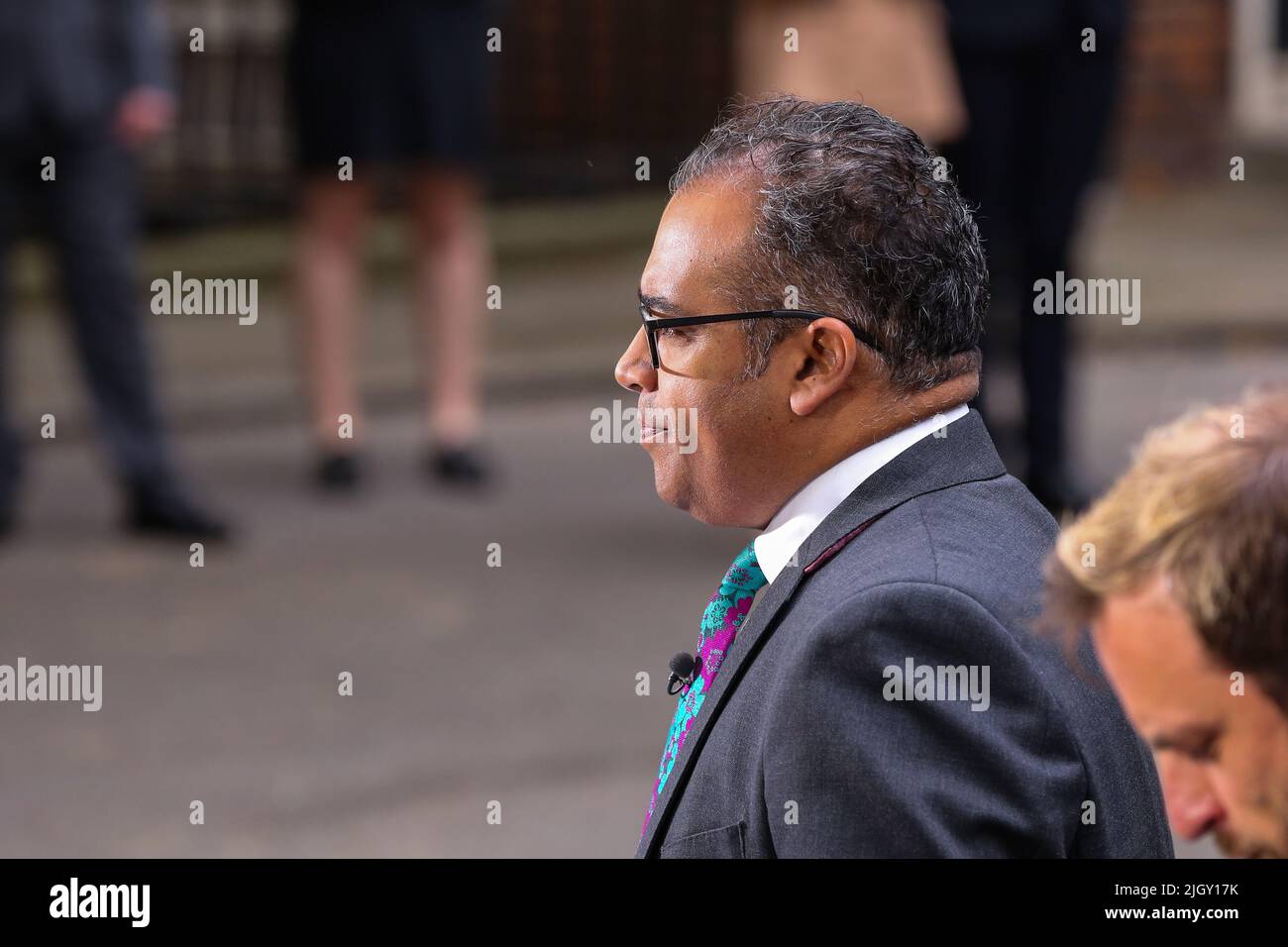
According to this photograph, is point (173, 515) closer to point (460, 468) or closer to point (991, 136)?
point (460, 468)

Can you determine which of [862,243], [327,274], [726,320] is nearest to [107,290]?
[327,274]

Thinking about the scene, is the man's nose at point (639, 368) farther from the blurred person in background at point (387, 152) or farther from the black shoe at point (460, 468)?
the black shoe at point (460, 468)

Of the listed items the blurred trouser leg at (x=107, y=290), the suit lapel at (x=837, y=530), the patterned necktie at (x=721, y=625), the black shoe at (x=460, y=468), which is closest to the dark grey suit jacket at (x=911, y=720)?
the suit lapel at (x=837, y=530)

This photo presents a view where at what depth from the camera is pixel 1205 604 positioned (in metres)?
1.35

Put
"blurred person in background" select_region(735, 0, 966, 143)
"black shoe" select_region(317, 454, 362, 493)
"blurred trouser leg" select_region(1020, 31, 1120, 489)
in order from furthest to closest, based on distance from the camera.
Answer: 1. "black shoe" select_region(317, 454, 362, 493)
2. "blurred trouser leg" select_region(1020, 31, 1120, 489)
3. "blurred person in background" select_region(735, 0, 966, 143)

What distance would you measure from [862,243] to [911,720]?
17.8 inches

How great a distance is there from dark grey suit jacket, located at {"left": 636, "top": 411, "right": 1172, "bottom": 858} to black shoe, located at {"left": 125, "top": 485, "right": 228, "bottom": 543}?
4.35 metres

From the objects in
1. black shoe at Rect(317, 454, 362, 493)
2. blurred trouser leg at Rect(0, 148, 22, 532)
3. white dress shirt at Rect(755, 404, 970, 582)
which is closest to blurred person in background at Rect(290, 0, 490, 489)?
black shoe at Rect(317, 454, 362, 493)

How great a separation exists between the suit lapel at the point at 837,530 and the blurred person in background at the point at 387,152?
469 centimetres

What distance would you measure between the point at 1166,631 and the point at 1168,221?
36.7 ft

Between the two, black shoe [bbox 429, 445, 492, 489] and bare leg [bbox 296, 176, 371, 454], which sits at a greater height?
bare leg [bbox 296, 176, 371, 454]

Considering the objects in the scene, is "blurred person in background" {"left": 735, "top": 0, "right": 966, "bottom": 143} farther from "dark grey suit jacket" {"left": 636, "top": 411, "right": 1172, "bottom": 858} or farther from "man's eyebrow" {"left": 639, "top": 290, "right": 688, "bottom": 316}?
"dark grey suit jacket" {"left": 636, "top": 411, "right": 1172, "bottom": 858}

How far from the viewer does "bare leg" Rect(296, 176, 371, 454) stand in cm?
653

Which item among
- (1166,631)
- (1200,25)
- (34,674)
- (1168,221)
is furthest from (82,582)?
(1200,25)
